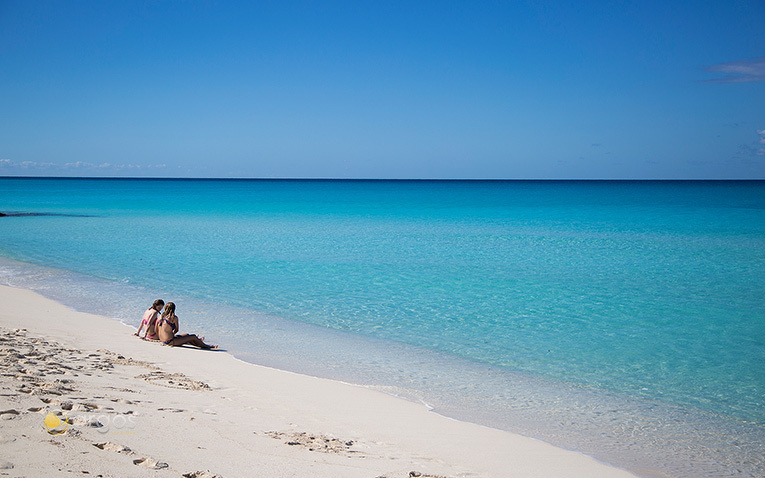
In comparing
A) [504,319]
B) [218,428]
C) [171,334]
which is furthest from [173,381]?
[504,319]

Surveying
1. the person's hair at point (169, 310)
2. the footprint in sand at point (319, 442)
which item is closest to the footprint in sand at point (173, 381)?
the footprint in sand at point (319, 442)

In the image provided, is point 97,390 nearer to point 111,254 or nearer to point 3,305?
point 3,305

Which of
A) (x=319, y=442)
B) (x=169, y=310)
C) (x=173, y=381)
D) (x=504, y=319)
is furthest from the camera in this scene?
(x=504, y=319)

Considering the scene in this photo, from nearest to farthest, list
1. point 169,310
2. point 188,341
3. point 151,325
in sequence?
point 188,341
point 169,310
point 151,325

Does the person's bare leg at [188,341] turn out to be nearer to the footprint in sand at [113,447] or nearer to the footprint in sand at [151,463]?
the footprint in sand at [113,447]

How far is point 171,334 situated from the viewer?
8094 mm

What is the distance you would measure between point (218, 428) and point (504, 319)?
6794 millimetres

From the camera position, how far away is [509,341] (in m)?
8.98

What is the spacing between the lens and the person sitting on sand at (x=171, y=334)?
8039 millimetres

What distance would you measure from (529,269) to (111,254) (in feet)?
44.8

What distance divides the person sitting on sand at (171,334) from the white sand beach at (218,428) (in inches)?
32.2

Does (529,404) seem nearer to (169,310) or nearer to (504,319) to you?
(504,319)

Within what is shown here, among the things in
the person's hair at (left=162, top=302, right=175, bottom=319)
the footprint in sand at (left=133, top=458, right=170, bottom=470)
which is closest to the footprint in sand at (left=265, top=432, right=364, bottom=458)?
the footprint in sand at (left=133, top=458, right=170, bottom=470)

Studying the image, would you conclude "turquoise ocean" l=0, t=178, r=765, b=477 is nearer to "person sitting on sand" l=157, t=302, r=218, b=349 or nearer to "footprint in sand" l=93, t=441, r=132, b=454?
"person sitting on sand" l=157, t=302, r=218, b=349
